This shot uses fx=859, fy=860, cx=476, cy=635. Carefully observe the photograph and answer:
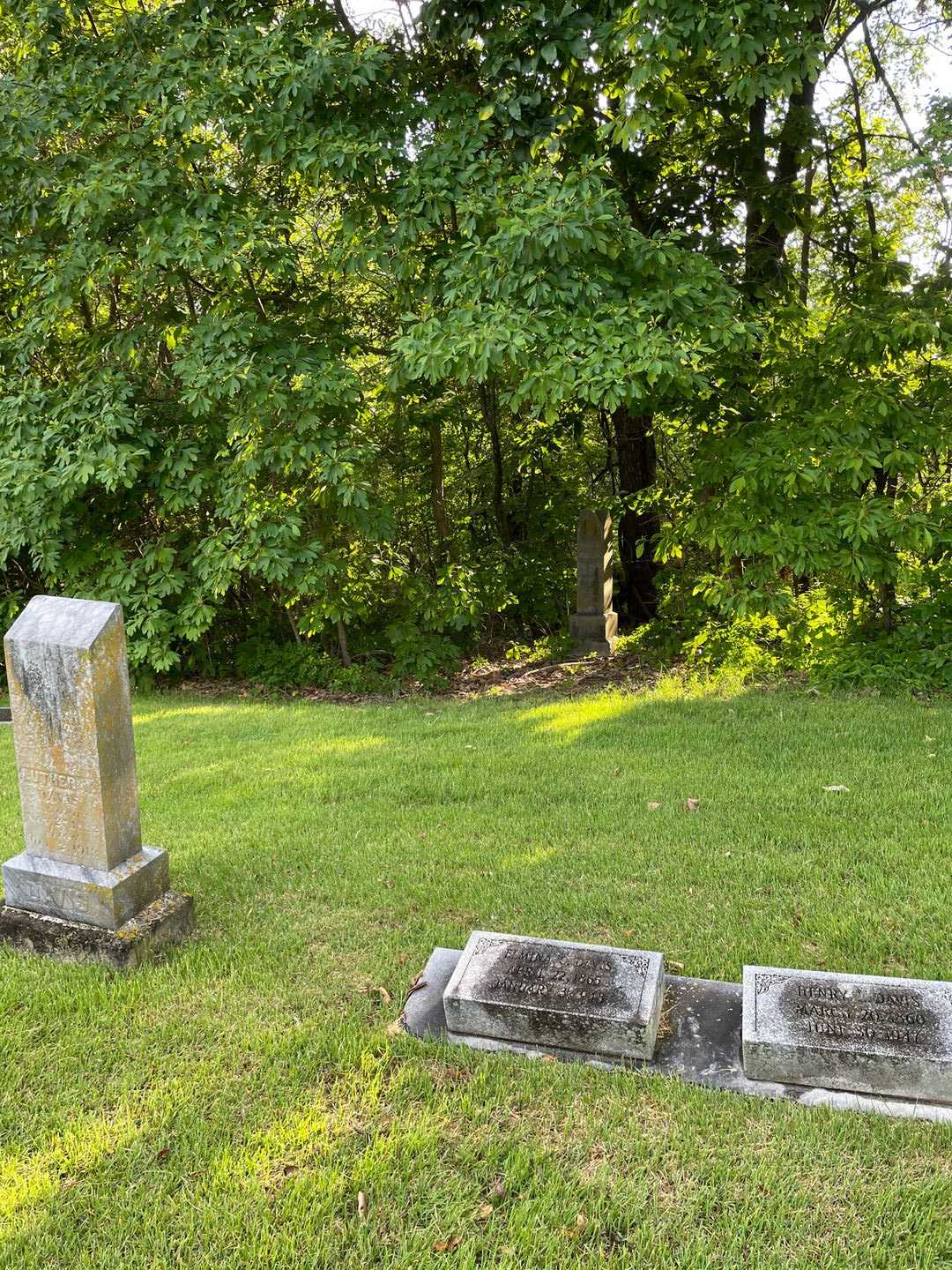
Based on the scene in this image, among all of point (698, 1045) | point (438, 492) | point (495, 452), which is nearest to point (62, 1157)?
point (698, 1045)

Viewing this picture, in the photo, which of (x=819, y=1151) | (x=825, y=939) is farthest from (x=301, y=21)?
(x=819, y=1151)

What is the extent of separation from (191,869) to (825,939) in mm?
3134

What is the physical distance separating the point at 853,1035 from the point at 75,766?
10.3 ft

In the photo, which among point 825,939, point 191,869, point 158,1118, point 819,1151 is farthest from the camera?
point 191,869

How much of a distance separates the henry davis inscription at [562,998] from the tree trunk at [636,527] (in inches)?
292

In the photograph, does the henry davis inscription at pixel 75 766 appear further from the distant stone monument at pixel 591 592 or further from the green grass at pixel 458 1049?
the distant stone monument at pixel 591 592

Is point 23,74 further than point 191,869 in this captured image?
Yes

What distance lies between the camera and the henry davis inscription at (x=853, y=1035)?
267 cm

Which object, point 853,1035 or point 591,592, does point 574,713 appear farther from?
point 853,1035

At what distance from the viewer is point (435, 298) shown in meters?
7.37

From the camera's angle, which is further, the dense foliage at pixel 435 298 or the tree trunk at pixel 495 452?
the tree trunk at pixel 495 452

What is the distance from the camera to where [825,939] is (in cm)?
364

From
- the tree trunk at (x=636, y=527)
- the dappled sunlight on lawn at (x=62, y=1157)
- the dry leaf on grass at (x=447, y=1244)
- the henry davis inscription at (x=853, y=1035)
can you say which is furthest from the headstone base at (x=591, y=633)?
the dry leaf on grass at (x=447, y=1244)

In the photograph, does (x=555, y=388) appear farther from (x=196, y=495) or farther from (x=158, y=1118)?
(x=158, y=1118)
